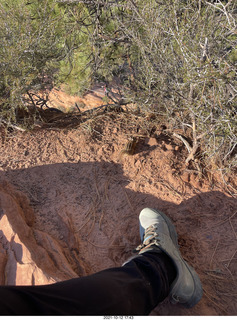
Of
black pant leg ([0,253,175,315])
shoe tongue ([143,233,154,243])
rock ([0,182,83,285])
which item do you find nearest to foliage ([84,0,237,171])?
shoe tongue ([143,233,154,243])

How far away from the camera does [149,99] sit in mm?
3113

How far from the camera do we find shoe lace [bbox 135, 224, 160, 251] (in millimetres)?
2227

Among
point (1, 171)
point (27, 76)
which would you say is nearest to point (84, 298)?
point (1, 171)

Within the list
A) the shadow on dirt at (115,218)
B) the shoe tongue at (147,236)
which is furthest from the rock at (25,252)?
the shoe tongue at (147,236)

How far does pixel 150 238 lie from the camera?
7.43 feet

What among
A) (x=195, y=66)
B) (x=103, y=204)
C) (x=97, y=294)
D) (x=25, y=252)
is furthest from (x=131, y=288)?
(x=195, y=66)

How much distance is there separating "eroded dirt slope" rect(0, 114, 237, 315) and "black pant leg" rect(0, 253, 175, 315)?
15.1 inches

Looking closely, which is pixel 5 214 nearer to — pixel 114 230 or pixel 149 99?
pixel 114 230

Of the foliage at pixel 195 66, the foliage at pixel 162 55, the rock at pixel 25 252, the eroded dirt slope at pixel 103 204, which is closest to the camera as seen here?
the rock at pixel 25 252

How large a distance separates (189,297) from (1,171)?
2.22 metres

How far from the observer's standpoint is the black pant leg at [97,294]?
1.20 meters

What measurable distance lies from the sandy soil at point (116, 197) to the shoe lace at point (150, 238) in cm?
21

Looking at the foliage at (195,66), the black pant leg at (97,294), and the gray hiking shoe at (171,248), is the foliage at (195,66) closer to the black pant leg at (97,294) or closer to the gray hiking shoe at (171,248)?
the gray hiking shoe at (171,248)

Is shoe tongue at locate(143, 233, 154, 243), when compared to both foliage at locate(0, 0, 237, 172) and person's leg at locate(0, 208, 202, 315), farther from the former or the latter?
foliage at locate(0, 0, 237, 172)
